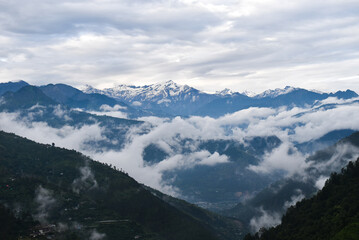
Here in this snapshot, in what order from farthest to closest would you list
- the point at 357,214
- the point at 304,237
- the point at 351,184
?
1. the point at 351,184
2. the point at 304,237
3. the point at 357,214

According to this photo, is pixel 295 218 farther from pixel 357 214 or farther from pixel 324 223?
pixel 357 214

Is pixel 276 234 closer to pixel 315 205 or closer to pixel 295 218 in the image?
pixel 295 218

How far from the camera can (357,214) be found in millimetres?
146500

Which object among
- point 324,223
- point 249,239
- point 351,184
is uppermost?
point 351,184

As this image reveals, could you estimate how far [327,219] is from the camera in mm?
167750

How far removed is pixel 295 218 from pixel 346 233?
63.0 m

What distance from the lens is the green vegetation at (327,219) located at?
465 feet

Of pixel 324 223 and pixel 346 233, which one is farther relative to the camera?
pixel 324 223

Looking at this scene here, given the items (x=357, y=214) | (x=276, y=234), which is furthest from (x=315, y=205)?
(x=357, y=214)

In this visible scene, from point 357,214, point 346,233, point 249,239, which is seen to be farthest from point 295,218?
point 346,233

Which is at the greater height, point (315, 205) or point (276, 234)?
point (315, 205)

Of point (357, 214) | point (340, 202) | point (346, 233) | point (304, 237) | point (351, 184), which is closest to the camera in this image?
point (346, 233)

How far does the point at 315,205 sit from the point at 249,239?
128 ft

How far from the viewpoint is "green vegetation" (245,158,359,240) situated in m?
142
